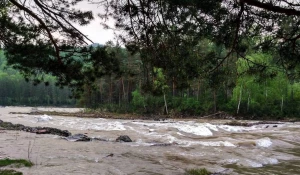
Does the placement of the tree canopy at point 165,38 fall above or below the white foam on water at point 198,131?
above

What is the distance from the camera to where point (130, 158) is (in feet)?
37.9

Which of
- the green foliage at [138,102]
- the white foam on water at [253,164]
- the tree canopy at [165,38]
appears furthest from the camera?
the green foliage at [138,102]

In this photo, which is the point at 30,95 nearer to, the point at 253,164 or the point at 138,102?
the point at 138,102

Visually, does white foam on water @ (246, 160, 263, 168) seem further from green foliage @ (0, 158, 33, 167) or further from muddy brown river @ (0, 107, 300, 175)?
green foliage @ (0, 158, 33, 167)

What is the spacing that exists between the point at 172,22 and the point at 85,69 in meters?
2.50

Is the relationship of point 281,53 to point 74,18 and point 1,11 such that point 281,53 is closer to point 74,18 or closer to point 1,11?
point 74,18

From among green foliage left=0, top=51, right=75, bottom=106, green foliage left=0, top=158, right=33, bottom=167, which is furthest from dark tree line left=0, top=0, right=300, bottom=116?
green foliage left=0, top=51, right=75, bottom=106

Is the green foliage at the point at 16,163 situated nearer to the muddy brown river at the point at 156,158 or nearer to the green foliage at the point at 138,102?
the muddy brown river at the point at 156,158

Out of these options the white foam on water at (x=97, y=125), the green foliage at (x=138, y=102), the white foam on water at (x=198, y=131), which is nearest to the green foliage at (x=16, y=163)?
the white foam on water at (x=198, y=131)

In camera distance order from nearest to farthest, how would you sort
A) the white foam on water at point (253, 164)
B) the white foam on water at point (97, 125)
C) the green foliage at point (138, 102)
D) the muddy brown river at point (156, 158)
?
1. the muddy brown river at point (156, 158)
2. the white foam on water at point (253, 164)
3. the white foam on water at point (97, 125)
4. the green foliage at point (138, 102)

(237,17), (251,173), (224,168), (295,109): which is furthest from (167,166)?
(295,109)

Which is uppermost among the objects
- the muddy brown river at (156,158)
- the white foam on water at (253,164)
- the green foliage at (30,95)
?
the green foliage at (30,95)

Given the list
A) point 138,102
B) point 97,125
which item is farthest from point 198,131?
point 138,102

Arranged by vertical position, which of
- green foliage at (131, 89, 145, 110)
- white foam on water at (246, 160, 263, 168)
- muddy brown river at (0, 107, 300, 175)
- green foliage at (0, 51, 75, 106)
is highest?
green foliage at (0, 51, 75, 106)
